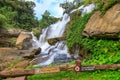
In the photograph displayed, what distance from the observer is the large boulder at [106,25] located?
578 inches

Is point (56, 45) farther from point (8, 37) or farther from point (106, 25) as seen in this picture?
point (106, 25)

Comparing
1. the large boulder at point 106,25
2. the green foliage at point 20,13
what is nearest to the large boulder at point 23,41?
the green foliage at point 20,13

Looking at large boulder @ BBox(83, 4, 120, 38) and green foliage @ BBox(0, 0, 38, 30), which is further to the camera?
green foliage @ BBox(0, 0, 38, 30)

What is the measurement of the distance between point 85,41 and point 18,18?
29067 mm

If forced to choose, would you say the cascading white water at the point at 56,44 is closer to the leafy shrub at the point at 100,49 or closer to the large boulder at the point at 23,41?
the large boulder at the point at 23,41

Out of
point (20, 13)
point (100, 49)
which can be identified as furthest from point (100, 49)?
point (20, 13)

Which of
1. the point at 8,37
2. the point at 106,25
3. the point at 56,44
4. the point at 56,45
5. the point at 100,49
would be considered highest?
the point at 8,37

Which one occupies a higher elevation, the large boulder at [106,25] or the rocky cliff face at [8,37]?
the rocky cliff face at [8,37]

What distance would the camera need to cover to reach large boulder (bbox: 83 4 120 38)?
14.7 m

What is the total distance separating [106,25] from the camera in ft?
51.1

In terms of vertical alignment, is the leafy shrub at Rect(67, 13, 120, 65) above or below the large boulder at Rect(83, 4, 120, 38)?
below

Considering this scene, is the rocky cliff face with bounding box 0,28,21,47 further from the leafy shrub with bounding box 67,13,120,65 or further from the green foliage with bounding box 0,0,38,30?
the leafy shrub with bounding box 67,13,120,65

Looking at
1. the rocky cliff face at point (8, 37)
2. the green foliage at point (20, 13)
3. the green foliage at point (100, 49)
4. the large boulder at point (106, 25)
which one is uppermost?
the green foliage at point (20, 13)

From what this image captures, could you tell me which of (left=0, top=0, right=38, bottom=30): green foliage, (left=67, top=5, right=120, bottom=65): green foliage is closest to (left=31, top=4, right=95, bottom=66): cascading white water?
(left=67, top=5, right=120, bottom=65): green foliage
